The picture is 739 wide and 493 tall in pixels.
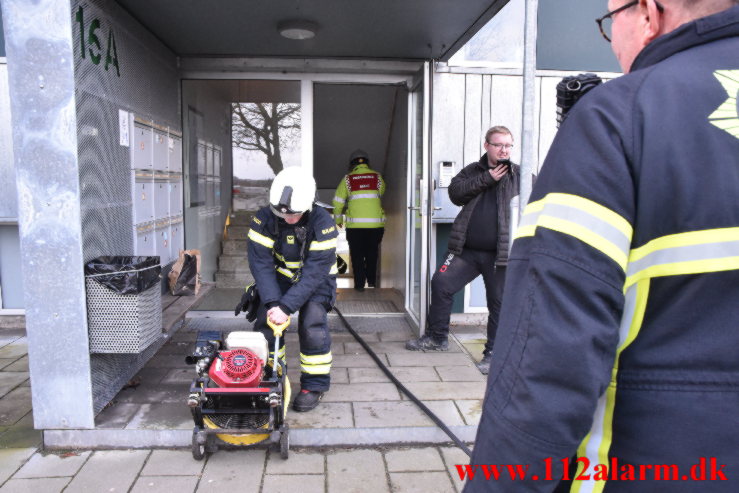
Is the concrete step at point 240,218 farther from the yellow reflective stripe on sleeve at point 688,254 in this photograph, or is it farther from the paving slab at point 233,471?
the yellow reflective stripe on sleeve at point 688,254

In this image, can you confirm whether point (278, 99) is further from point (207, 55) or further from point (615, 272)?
point (615, 272)

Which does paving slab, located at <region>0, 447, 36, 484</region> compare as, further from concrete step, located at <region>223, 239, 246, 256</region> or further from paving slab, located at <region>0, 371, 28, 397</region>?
concrete step, located at <region>223, 239, 246, 256</region>

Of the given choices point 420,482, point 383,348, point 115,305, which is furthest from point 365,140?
point 420,482

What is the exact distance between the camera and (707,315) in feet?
3.01

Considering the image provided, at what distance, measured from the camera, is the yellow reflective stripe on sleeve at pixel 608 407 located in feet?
3.12

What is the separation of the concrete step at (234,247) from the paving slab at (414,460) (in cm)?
524

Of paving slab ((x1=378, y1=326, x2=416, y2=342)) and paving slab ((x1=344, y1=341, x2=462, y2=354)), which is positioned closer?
paving slab ((x1=344, y1=341, x2=462, y2=354))

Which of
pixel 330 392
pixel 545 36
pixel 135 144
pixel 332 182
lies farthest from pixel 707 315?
pixel 332 182

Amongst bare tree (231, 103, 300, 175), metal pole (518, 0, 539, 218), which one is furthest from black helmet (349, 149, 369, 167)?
metal pole (518, 0, 539, 218)

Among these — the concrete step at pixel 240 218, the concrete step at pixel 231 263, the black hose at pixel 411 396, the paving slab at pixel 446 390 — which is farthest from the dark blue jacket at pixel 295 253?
the concrete step at pixel 240 218

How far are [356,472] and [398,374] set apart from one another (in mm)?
1301

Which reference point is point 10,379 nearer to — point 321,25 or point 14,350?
point 14,350

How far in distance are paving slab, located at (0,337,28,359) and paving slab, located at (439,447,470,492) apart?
149 inches

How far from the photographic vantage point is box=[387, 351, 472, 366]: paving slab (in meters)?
4.54
